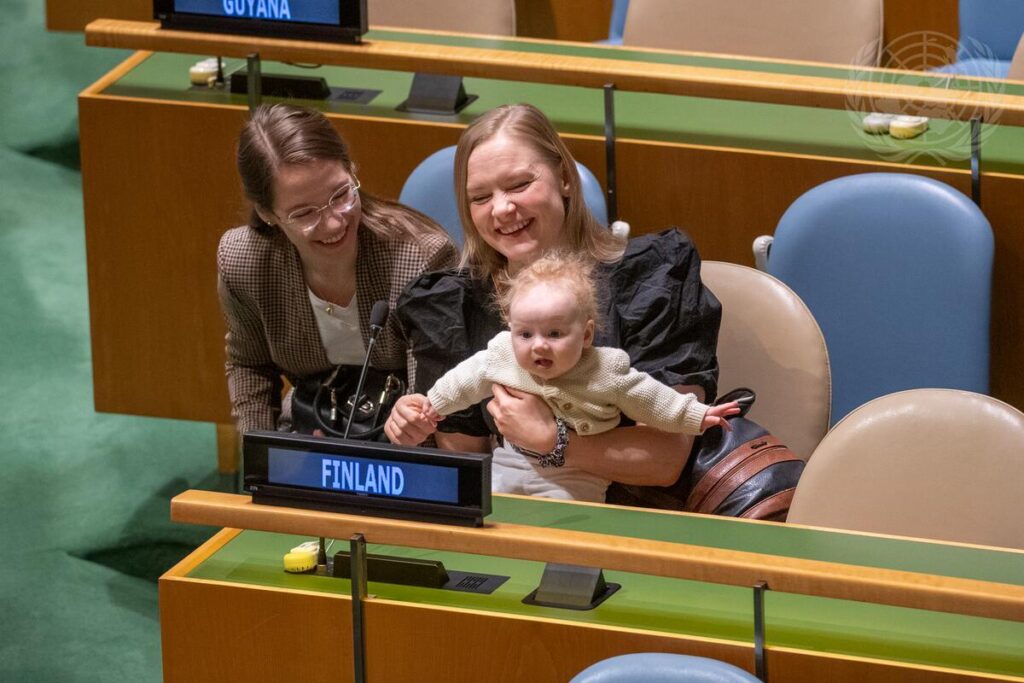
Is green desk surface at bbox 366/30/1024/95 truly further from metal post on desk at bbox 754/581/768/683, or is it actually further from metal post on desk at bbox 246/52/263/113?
metal post on desk at bbox 754/581/768/683

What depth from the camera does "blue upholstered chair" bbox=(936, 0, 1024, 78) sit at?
13.1ft

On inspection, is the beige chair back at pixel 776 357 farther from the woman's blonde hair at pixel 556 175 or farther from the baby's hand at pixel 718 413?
the baby's hand at pixel 718 413

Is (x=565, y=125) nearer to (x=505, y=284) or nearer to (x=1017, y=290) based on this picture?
(x=505, y=284)

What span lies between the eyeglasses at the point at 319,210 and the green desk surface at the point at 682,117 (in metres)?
0.59

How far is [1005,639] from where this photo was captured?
1889mm

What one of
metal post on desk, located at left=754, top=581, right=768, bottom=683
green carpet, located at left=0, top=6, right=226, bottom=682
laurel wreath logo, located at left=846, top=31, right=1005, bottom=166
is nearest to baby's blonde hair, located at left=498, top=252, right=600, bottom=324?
metal post on desk, located at left=754, top=581, right=768, bottom=683

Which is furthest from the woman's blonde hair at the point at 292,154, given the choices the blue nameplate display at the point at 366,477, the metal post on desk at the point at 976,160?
the metal post on desk at the point at 976,160

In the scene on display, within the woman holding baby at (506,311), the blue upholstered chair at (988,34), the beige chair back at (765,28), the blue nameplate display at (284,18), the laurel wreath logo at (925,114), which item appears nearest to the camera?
the woman holding baby at (506,311)

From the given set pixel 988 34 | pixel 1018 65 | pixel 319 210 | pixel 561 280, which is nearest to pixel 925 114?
pixel 1018 65

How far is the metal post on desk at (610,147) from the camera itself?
313 cm

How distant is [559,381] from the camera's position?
2428mm

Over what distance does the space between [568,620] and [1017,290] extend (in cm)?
138

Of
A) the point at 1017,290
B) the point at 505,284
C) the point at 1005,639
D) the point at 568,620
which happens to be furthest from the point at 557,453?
the point at 1017,290

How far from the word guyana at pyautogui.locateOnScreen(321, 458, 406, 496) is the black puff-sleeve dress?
1.93 feet
